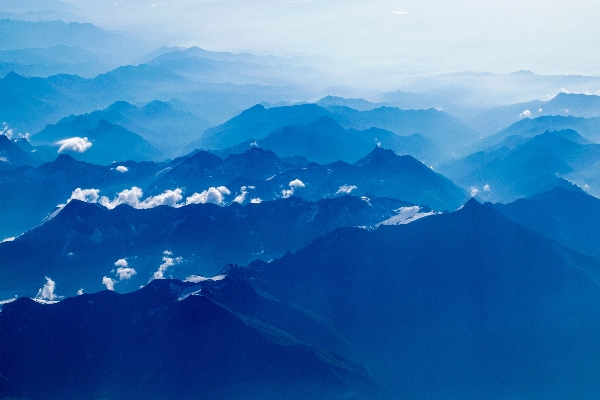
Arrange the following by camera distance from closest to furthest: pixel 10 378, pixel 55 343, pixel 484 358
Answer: pixel 10 378 < pixel 55 343 < pixel 484 358

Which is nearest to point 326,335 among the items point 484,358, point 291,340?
point 291,340

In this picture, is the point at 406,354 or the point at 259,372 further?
the point at 406,354

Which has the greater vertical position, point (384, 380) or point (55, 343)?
point (55, 343)

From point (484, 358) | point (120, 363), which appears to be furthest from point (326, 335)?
point (120, 363)

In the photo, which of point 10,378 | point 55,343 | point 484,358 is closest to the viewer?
point 10,378

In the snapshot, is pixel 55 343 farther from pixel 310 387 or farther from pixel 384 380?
pixel 384 380

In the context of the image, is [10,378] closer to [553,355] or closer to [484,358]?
[484,358]
